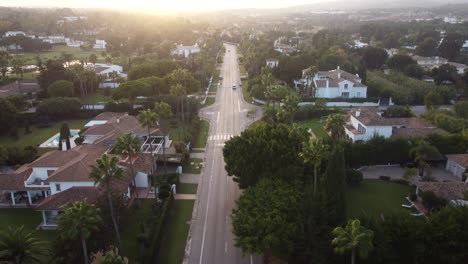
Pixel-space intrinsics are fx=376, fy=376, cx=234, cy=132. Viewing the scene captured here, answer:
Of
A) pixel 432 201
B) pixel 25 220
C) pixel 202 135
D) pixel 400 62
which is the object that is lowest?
pixel 25 220

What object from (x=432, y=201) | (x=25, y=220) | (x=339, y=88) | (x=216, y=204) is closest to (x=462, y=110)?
(x=339, y=88)

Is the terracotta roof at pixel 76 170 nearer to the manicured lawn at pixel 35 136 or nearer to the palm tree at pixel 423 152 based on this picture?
the manicured lawn at pixel 35 136

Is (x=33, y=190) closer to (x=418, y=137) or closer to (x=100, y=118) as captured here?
(x=100, y=118)

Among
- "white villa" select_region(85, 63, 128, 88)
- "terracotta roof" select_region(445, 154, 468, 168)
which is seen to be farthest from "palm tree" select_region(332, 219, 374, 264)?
"white villa" select_region(85, 63, 128, 88)

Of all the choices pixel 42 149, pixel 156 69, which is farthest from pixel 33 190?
pixel 156 69

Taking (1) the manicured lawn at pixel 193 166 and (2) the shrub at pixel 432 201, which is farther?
(1) the manicured lawn at pixel 193 166

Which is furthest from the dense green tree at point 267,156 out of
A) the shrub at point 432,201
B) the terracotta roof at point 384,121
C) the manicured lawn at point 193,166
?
the terracotta roof at point 384,121

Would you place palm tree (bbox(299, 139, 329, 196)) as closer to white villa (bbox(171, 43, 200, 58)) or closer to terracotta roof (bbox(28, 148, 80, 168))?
terracotta roof (bbox(28, 148, 80, 168))

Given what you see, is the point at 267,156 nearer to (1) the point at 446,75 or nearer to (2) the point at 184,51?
(1) the point at 446,75
